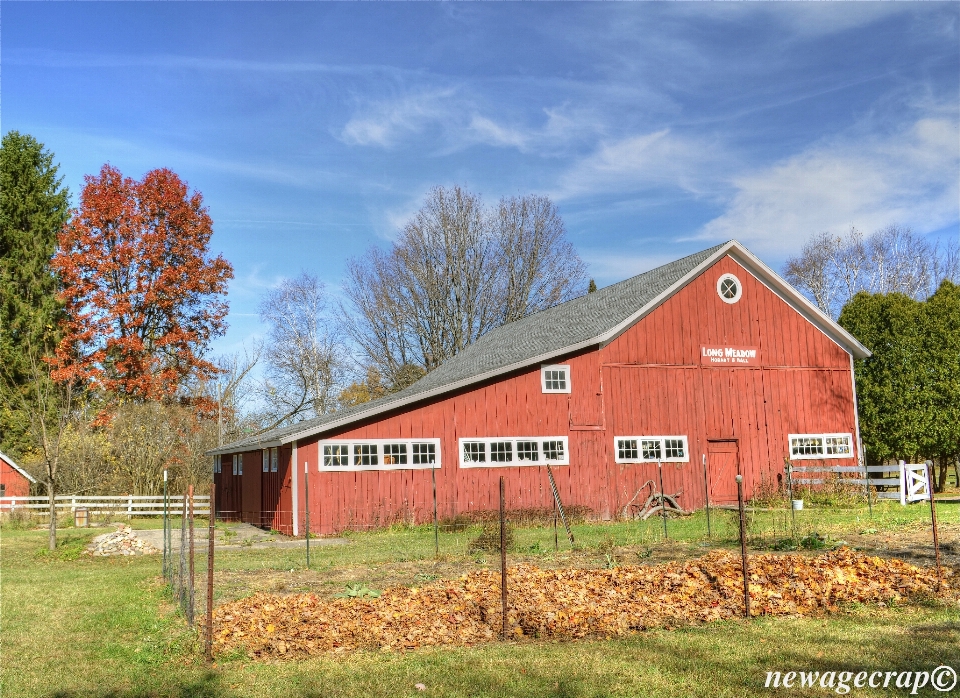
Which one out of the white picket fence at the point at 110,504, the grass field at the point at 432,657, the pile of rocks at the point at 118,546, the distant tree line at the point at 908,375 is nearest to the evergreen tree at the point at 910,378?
the distant tree line at the point at 908,375

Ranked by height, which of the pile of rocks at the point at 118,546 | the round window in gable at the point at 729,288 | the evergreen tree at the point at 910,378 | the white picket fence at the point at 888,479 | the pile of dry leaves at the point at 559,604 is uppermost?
the round window in gable at the point at 729,288

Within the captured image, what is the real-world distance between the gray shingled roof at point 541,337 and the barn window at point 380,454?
2.63 feet

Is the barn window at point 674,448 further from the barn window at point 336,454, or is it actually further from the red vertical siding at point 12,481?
the red vertical siding at point 12,481

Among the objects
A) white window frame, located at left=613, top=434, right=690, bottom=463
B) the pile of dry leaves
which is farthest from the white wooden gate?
the pile of dry leaves

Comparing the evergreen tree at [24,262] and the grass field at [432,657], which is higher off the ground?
the evergreen tree at [24,262]

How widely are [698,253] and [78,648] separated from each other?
23.0 meters

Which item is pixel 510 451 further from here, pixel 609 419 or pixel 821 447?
pixel 821 447

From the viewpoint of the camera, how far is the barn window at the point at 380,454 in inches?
837

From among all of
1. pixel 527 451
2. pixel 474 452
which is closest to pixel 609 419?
pixel 527 451

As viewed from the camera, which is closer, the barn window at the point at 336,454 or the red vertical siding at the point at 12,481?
the barn window at the point at 336,454

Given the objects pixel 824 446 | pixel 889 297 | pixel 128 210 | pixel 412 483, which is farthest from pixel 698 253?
pixel 128 210

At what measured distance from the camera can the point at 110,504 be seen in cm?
3012

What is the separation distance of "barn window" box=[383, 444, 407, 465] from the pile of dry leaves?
10752mm

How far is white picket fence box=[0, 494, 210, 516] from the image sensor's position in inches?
1137
